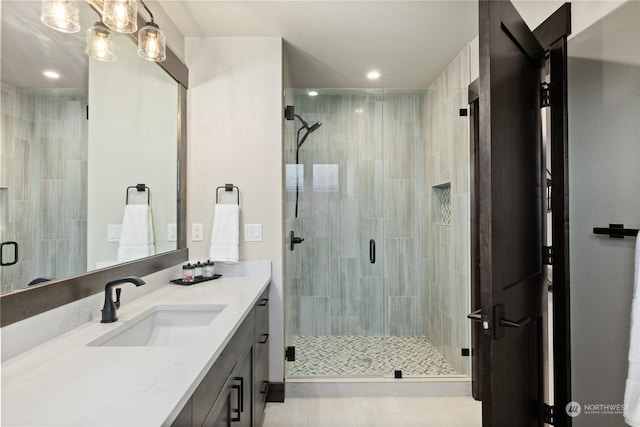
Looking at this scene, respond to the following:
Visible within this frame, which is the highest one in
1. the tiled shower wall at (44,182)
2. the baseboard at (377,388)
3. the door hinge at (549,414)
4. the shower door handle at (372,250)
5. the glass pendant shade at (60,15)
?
the glass pendant shade at (60,15)

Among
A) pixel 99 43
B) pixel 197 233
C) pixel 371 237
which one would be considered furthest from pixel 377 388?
pixel 99 43

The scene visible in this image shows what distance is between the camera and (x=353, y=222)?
3.00 metres

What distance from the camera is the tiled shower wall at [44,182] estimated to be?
1.05 metres

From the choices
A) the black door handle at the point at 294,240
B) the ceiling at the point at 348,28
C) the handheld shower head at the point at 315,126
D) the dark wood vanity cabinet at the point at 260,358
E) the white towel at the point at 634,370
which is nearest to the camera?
the white towel at the point at 634,370

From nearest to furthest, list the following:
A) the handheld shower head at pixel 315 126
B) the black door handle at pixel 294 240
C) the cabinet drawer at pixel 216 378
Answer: the cabinet drawer at pixel 216 378 < the black door handle at pixel 294 240 < the handheld shower head at pixel 315 126

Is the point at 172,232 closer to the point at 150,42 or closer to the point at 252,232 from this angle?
the point at 252,232

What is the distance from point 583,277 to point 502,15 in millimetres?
1148

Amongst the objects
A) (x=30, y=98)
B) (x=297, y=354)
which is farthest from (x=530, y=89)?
(x=297, y=354)

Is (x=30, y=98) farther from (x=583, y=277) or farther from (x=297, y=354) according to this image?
(x=297, y=354)

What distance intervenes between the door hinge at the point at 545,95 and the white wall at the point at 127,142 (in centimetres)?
201

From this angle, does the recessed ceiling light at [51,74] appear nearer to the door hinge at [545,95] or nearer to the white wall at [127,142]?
the white wall at [127,142]

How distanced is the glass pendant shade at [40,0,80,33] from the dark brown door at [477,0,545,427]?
1421 millimetres

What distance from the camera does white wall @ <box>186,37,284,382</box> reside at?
98.7 inches

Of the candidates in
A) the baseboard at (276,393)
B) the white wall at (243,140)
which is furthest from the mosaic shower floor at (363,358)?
the white wall at (243,140)
